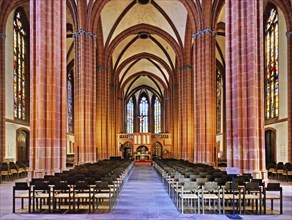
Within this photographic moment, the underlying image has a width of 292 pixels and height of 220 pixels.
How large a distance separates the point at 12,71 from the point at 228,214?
78.4 feet

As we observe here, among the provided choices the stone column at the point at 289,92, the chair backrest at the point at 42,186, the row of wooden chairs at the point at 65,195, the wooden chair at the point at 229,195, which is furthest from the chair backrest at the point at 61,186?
the stone column at the point at 289,92

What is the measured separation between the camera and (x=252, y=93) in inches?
597

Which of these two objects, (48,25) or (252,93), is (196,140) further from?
(48,25)

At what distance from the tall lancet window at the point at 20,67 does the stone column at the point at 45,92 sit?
1451 cm

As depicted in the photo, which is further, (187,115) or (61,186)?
(187,115)

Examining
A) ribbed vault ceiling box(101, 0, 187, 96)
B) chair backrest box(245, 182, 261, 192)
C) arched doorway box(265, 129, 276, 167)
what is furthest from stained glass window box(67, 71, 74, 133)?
chair backrest box(245, 182, 261, 192)

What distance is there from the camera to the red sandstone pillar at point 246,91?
15.0 meters

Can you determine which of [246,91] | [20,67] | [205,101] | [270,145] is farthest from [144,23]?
[246,91]

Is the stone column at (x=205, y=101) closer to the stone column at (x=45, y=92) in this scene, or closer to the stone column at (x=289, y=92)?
the stone column at (x=289, y=92)

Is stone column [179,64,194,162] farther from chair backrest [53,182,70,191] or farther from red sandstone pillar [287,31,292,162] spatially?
chair backrest [53,182,70,191]

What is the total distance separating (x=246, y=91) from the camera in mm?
15383

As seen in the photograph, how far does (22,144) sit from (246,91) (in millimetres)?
22291

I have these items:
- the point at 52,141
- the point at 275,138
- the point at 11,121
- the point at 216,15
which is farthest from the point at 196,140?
the point at 11,121

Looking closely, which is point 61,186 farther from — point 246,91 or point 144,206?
point 246,91
